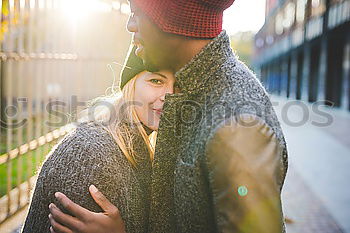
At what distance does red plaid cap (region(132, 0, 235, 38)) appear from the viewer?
172cm

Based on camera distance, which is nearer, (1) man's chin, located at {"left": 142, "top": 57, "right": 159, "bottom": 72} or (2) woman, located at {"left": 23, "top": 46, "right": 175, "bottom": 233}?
(1) man's chin, located at {"left": 142, "top": 57, "right": 159, "bottom": 72}

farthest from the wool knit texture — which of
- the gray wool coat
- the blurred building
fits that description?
the blurred building

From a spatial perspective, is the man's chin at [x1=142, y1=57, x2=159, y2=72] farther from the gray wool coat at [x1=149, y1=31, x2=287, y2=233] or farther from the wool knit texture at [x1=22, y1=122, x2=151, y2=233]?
the wool knit texture at [x1=22, y1=122, x2=151, y2=233]

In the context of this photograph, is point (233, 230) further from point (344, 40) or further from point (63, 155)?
point (344, 40)

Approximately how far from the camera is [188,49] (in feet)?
5.82

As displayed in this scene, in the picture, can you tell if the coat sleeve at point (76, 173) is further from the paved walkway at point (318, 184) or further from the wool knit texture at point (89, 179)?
the paved walkway at point (318, 184)

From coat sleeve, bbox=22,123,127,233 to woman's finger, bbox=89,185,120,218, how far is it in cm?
3

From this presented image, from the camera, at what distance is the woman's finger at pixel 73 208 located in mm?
1915

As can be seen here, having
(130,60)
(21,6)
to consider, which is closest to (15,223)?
(21,6)

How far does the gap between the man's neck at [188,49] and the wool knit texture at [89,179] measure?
1.81ft

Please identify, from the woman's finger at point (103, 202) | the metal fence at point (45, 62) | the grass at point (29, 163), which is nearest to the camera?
the woman's finger at point (103, 202)

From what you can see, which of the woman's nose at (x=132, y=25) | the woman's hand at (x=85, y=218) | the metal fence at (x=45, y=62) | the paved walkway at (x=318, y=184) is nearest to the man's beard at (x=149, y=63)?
the woman's nose at (x=132, y=25)

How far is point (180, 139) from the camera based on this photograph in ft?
6.09

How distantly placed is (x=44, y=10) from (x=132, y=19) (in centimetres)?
475
